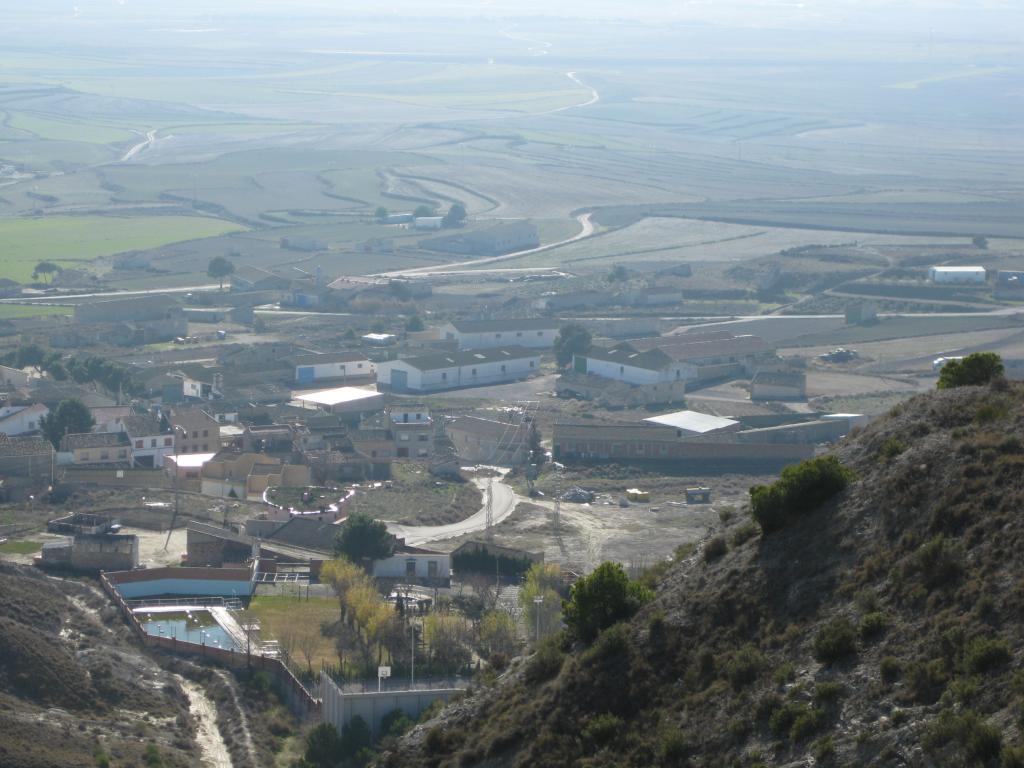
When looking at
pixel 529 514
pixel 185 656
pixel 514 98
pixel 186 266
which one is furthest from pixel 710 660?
pixel 514 98

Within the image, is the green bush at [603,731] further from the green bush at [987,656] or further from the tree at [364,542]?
the tree at [364,542]

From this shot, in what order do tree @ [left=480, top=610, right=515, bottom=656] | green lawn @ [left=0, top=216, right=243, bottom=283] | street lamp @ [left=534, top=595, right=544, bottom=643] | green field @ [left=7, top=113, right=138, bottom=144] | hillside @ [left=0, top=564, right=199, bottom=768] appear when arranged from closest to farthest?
hillside @ [left=0, top=564, right=199, bottom=768] → tree @ [left=480, top=610, right=515, bottom=656] → street lamp @ [left=534, top=595, right=544, bottom=643] → green lawn @ [left=0, top=216, right=243, bottom=283] → green field @ [left=7, top=113, right=138, bottom=144]

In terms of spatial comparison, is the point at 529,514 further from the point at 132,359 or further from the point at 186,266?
the point at 186,266

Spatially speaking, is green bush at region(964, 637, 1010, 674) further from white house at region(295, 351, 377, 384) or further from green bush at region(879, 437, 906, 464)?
white house at region(295, 351, 377, 384)

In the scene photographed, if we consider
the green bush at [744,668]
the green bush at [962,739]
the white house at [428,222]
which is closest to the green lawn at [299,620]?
the green bush at [744,668]

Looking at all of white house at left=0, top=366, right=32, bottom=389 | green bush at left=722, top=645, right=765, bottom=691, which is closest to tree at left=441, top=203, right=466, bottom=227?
white house at left=0, top=366, right=32, bottom=389
